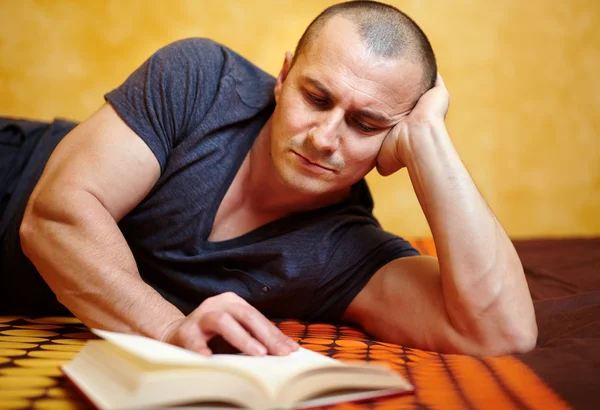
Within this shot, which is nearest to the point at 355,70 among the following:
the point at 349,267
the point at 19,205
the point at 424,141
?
the point at 424,141

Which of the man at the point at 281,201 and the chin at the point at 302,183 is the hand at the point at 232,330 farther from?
the chin at the point at 302,183

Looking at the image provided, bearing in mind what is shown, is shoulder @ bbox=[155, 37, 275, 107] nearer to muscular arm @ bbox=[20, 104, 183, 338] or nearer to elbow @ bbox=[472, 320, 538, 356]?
muscular arm @ bbox=[20, 104, 183, 338]

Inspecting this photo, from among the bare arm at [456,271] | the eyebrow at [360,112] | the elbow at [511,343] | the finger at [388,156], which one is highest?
the eyebrow at [360,112]

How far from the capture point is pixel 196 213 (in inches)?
47.3

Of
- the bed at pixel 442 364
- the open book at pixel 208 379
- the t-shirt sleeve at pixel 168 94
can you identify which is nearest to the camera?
the open book at pixel 208 379

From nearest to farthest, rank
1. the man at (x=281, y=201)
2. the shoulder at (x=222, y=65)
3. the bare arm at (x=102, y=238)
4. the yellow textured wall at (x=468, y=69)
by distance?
the bare arm at (x=102, y=238) < the man at (x=281, y=201) < the shoulder at (x=222, y=65) < the yellow textured wall at (x=468, y=69)

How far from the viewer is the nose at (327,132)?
112cm

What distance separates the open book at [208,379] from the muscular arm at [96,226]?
0.21 metres

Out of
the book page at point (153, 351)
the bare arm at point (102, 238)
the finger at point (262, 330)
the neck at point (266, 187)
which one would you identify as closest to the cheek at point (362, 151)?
the neck at point (266, 187)

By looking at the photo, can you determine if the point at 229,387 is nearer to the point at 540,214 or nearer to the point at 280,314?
the point at 280,314

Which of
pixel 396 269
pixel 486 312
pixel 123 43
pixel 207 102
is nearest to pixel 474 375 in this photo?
pixel 486 312

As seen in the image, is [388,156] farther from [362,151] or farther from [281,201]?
[281,201]

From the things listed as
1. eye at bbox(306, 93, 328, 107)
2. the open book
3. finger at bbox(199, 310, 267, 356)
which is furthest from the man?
the open book

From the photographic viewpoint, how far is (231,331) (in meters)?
0.79
